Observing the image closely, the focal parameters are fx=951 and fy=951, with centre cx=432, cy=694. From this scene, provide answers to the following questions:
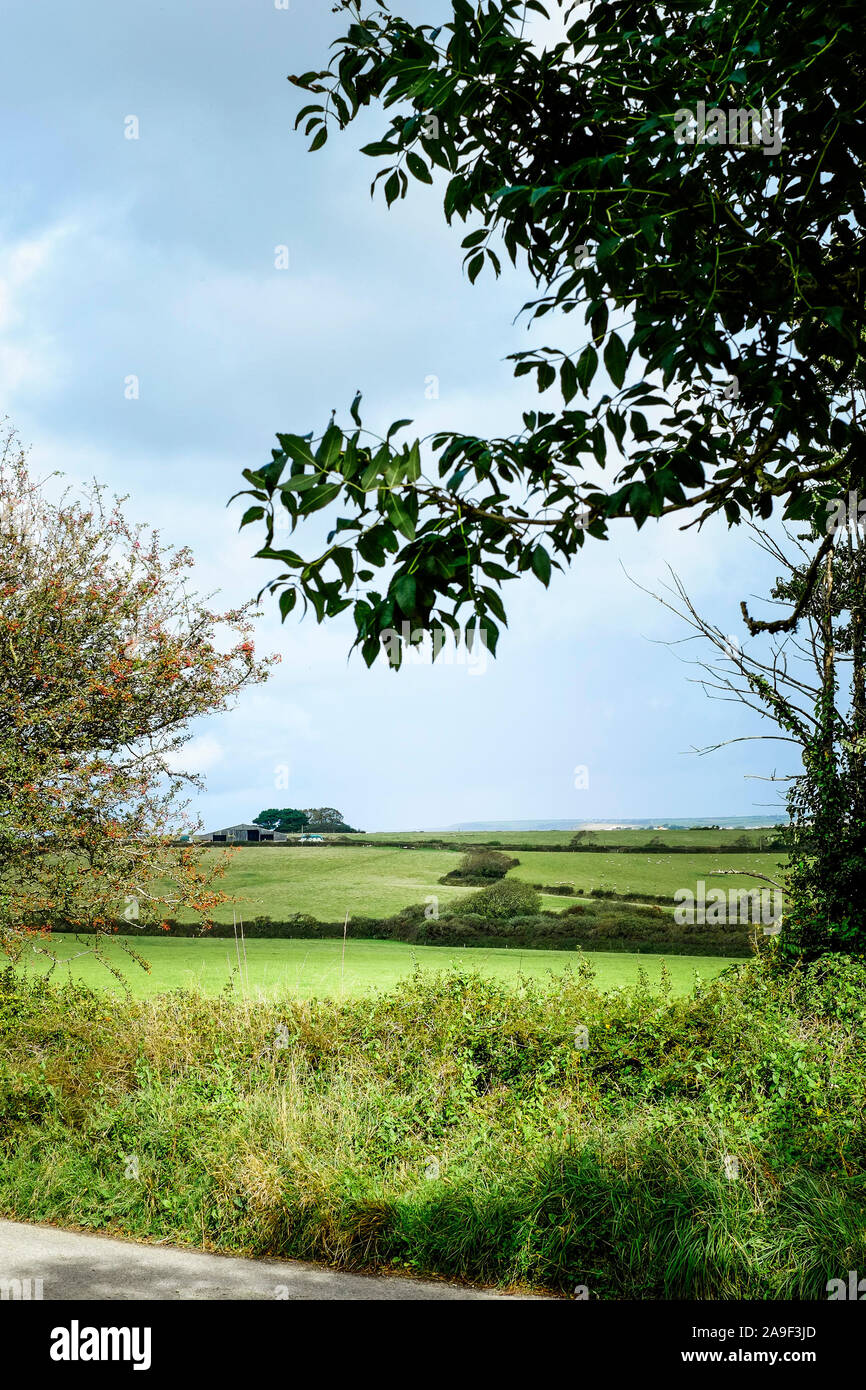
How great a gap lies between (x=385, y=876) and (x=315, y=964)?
12.5 feet

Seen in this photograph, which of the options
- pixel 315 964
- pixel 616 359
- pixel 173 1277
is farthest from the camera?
pixel 315 964

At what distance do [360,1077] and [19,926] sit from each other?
3.55 metres

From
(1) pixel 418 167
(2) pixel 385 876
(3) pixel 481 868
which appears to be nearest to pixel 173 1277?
(1) pixel 418 167

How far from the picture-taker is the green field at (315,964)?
9.54 m

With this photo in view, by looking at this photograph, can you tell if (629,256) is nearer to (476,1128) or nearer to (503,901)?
(476,1128)

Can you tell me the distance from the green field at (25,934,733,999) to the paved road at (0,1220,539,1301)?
3467 millimetres

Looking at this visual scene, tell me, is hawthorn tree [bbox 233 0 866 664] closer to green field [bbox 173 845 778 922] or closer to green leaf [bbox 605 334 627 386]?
green leaf [bbox 605 334 627 386]

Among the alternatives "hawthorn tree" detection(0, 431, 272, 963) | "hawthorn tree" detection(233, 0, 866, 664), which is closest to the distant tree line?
"hawthorn tree" detection(0, 431, 272, 963)

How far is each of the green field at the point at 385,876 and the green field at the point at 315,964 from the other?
104 centimetres

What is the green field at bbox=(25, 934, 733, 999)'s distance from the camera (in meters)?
9.54

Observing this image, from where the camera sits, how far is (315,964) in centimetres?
1101

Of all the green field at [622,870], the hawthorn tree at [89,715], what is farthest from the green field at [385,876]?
the hawthorn tree at [89,715]
